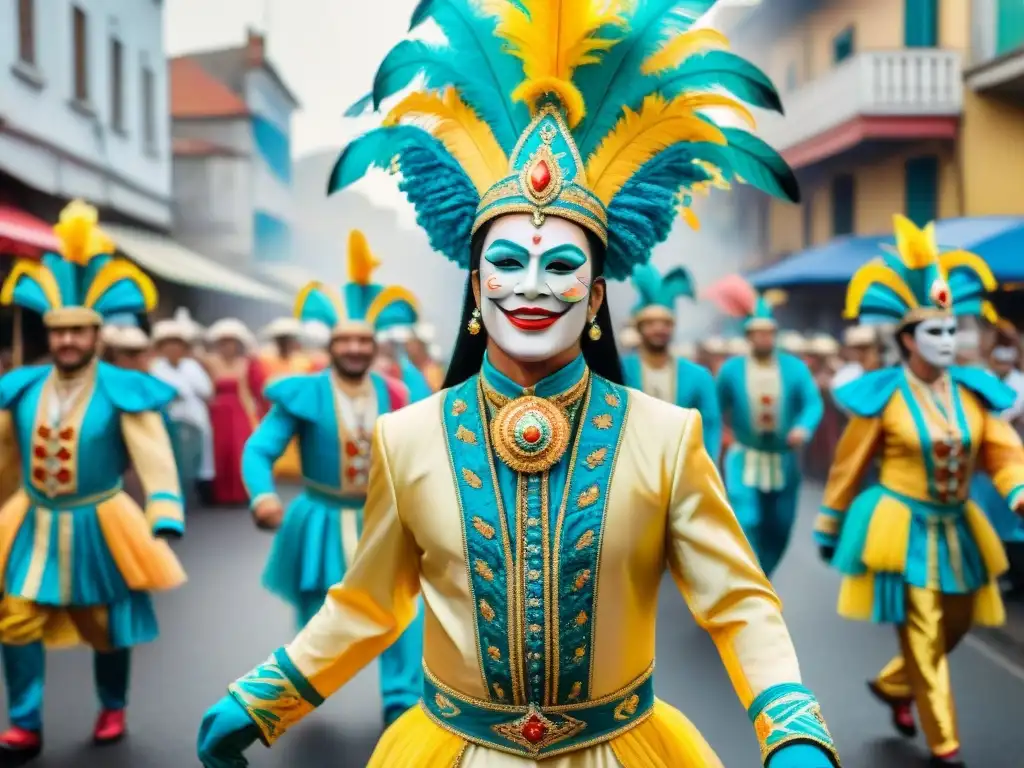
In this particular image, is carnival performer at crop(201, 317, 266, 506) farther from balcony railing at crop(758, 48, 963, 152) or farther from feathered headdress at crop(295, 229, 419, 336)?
balcony railing at crop(758, 48, 963, 152)

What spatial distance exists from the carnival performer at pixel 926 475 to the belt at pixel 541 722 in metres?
3.13

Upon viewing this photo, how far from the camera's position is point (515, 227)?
9.31 feet

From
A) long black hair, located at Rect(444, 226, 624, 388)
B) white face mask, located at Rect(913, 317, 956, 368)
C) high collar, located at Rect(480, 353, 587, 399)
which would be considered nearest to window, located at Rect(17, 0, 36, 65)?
white face mask, located at Rect(913, 317, 956, 368)

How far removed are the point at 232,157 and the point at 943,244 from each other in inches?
828

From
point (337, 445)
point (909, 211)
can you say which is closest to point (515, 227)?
point (337, 445)

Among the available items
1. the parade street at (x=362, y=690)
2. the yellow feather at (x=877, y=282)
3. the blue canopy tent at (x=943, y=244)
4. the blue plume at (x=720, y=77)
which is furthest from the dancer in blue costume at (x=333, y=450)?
the blue canopy tent at (x=943, y=244)

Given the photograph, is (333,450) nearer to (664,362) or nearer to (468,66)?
(664,362)

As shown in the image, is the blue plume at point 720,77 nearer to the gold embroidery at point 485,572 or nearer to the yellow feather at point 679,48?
the yellow feather at point 679,48

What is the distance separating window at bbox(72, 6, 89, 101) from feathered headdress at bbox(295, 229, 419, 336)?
40.8ft

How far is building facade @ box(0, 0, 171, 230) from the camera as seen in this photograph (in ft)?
47.1

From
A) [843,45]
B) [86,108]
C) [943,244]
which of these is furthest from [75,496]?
[843,45]

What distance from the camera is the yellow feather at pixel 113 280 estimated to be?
5801 mm

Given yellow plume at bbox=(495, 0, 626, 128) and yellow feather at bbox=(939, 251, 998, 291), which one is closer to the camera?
yellow plume at bbox=(495, 0, 626, 128)

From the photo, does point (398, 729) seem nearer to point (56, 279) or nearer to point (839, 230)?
point (56, 279)
